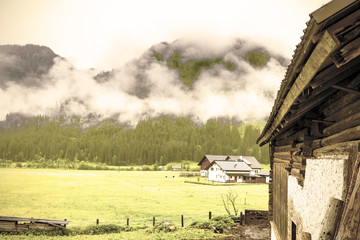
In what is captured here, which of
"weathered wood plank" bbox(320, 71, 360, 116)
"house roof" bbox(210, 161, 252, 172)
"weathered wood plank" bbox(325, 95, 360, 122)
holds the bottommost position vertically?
"house roof" bbox(210, 161, 252, 172)

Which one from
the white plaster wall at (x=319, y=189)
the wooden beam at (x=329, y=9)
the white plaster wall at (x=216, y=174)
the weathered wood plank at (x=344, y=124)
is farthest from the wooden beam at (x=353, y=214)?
the white plaster wall at (x=216, y=174)

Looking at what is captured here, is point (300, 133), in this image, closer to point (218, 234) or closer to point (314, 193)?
point (314, 193)

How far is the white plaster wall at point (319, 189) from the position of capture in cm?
313

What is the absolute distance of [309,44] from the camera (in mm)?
2037

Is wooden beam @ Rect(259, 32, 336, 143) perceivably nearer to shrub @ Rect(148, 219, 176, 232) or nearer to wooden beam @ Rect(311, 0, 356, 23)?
wooden beam @ Rect(311, 0, 356, 23)

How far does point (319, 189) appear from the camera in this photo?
3822mm

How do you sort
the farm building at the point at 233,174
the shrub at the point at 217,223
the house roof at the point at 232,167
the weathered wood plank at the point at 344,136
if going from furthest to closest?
the house roof at the point at 232,167 < the farm building at the point at 233,174 < the shrub at the point at 217,223 < the weathered wood plank at the point at 344,136

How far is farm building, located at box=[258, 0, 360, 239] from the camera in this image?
1759mm

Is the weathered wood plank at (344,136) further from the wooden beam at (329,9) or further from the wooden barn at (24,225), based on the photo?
the wooden barn at (24,225)

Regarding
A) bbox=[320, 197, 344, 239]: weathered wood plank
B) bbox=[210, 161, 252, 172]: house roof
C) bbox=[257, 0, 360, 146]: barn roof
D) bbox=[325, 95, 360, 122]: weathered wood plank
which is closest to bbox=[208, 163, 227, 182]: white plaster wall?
bbox=[210, 161, 252, 172]: house roof

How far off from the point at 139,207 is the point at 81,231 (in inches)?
489

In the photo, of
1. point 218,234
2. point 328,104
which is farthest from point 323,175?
point 218,234

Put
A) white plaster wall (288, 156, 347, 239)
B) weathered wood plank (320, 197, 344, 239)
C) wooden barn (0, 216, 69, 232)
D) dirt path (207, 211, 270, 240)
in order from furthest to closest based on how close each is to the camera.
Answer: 1. wooden barn (0, 216, 69, 232)
2. dirt path (207, 211, 270, 240)
3. white plaster wall (288, 156, 347, 239)
4. weathered wood plank (320, 197, 344, 239)

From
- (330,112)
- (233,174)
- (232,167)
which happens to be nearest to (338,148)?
(330,112)
